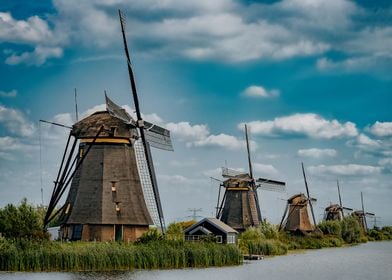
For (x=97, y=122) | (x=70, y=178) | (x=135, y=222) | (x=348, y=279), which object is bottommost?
(x=348, y=279)

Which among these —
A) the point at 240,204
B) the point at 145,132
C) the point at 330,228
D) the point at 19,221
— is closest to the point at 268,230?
the point at 240,204

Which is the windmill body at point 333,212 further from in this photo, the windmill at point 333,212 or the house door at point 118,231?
the house door at point 118,231

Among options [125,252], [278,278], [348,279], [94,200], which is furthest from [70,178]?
[348,279]

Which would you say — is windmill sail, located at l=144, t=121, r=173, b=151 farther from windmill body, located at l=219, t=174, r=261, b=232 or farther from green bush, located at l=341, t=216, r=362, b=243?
green bush, located at l=341, t=216, r=362, b=243

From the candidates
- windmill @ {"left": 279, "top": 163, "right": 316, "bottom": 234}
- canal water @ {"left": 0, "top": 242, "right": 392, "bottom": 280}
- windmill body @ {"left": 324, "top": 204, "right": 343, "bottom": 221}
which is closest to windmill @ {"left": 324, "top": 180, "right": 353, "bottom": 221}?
windmill body @ {"left": 324, "top": 204, "right": 343, "bottom": 221}

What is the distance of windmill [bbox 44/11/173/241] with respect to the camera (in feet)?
109

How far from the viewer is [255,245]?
42094 millimetres

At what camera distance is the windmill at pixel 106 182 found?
109 feet

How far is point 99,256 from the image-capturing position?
88.1 feet

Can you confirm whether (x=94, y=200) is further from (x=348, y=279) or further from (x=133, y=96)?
(x=348, y=279)

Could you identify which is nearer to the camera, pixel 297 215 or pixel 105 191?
pixel 105 191

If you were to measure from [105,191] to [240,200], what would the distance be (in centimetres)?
2231

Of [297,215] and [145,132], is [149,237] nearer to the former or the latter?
[145,132]

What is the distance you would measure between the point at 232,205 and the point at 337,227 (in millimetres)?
18027
